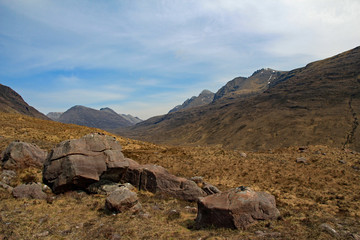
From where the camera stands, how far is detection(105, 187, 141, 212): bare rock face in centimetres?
1284

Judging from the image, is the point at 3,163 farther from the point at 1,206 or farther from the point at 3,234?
the point at 3,234

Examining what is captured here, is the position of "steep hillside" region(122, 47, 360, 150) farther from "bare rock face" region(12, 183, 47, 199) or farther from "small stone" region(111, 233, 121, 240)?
"bare rock face" region(12, 183, 47, 199)

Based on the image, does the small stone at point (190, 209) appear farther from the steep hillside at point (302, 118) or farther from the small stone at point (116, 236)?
the steep hillside at point (302, 118)

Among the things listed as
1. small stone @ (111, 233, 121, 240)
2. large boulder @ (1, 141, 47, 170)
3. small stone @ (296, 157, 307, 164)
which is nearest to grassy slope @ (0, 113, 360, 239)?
small stone @ (111, 233, 121, 240)

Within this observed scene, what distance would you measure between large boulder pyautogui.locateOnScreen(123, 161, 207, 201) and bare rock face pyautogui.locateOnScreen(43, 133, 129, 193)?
124 centimetres

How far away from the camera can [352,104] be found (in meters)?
112

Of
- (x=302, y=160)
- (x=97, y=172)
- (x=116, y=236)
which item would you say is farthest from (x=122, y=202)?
(x=302, y=160)

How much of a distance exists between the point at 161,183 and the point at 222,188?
233 inches

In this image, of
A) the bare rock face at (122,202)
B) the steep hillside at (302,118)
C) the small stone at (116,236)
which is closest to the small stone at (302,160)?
the bare rock face at (122,202)

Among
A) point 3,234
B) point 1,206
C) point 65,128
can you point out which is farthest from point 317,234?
point 65,128

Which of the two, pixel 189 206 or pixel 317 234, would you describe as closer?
pixel 317 234

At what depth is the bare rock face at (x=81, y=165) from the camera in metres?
15.5

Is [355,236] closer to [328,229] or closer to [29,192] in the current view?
[328,229]

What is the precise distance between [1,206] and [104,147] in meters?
7.23
